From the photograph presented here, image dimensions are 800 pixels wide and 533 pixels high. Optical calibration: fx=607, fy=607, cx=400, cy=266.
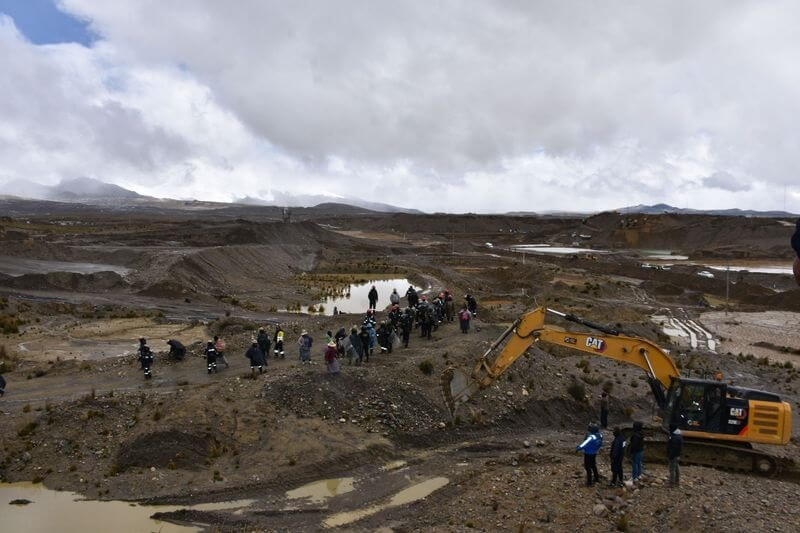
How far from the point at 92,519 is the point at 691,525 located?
472 inches

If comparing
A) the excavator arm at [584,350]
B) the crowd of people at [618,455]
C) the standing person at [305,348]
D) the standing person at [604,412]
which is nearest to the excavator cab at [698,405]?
the excavator arm at [584,350]

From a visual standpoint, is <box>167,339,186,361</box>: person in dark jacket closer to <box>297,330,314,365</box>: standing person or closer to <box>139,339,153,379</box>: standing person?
<box>139,339,153,379</box>: standing person

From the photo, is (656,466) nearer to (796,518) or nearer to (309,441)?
(796,518)

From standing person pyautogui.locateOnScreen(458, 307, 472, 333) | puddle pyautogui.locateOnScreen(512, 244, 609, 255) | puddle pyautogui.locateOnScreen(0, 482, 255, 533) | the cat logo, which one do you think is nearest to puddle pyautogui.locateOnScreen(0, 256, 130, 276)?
standing person pyautogui.locateOnScreen(458, 307, 472, 333)

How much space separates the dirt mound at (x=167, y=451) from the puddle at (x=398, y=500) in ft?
13.2

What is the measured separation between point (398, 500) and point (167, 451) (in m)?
5.77

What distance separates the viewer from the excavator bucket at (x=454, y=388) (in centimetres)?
1750

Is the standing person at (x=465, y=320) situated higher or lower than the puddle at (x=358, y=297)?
higher

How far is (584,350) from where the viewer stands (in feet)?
54.2

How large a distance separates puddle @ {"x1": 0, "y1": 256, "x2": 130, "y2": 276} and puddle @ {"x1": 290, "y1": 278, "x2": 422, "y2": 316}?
16.2 meters

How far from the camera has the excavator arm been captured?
1598cm

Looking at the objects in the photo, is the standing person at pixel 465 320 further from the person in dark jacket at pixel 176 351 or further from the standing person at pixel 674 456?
the standing person at pixel 674 456

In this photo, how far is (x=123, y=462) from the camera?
14.5 metres

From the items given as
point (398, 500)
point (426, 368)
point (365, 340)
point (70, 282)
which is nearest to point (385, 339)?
point (365, 340)
